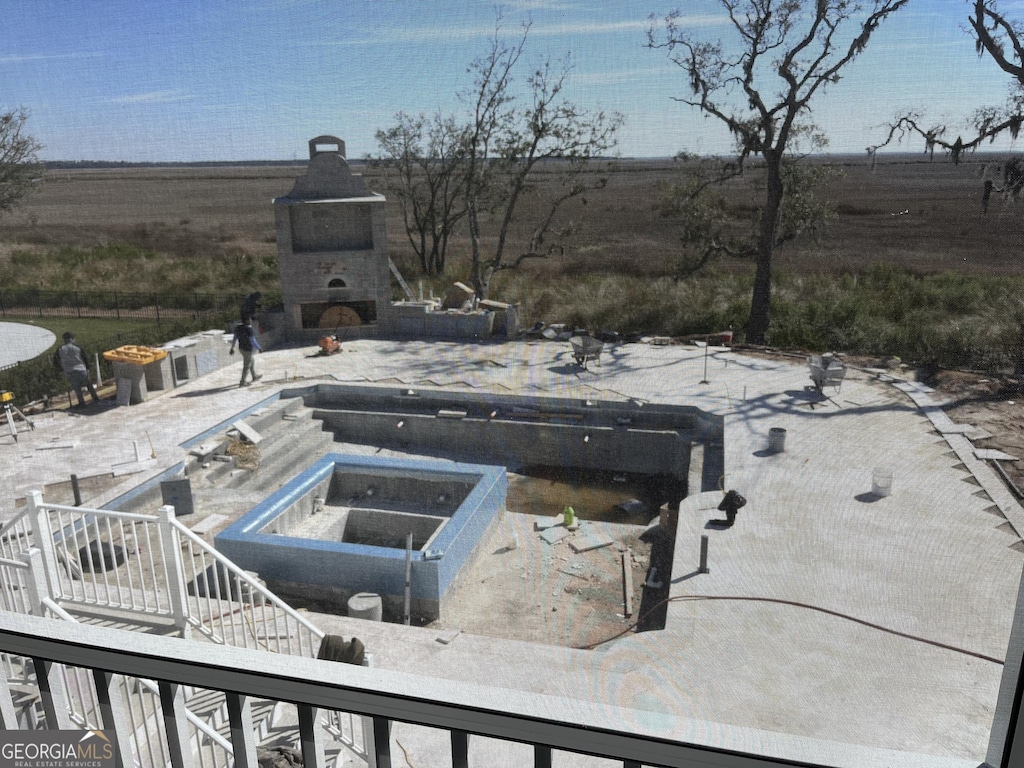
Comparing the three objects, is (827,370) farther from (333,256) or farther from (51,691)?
(333,256)

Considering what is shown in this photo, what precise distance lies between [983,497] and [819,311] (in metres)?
1.08

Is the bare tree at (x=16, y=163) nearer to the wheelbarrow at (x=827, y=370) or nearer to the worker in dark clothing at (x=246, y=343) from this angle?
the worker in dark clothing at (x=246, y=343)

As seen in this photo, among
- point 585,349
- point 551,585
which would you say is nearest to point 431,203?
point 585,349

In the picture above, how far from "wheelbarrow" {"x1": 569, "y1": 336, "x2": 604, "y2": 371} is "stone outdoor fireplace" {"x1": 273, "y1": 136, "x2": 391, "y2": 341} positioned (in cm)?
202

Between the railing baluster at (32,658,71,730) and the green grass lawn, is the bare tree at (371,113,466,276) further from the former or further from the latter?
the railing baluster at (32,658,71,730)

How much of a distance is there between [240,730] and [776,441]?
3.28m

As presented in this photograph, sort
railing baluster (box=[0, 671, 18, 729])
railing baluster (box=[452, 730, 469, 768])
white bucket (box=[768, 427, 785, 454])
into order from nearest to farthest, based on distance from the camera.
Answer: railing baluster (box=[452, 730, 469, 768])
railing baluster (box=[0, 671, 18, 729])
white bucket (box=[768, 427, 785, 454])

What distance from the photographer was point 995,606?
1968 millimetres

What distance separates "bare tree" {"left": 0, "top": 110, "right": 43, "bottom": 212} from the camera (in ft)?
5.44

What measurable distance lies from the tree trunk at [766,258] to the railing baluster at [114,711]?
2.01 metres

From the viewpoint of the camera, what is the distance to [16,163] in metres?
1.83

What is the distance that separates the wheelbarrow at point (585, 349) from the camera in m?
5.59

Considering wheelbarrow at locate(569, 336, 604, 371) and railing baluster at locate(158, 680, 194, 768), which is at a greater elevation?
railing baluster at locate(158, 680, 194, 768)

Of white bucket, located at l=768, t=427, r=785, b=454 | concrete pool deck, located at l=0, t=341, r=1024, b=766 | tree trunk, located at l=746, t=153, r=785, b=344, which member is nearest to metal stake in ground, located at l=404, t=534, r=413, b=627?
concrete pool deck, located at l=0, t=341, r=1024, b=766
